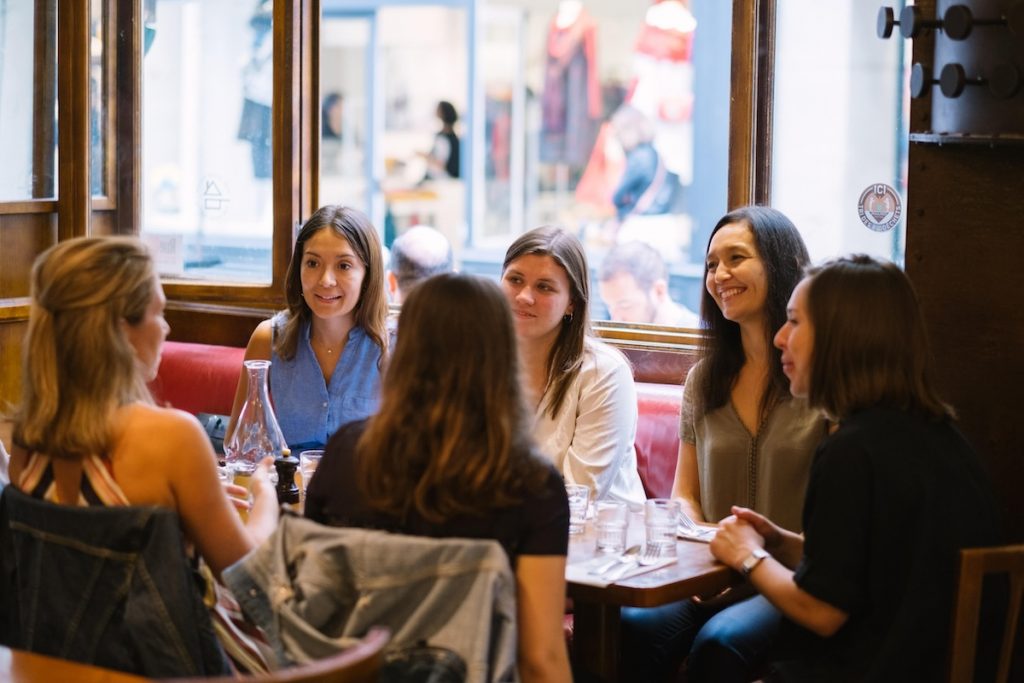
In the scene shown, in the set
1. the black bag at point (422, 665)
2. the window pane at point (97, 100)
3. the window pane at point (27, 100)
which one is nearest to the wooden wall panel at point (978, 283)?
the black bag at point (422, 665)

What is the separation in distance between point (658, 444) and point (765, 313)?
70 centimetres

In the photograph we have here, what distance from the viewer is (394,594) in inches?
74.9

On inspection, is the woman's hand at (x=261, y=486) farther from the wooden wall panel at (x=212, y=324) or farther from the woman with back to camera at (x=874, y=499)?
the wooden wall panel at (x=212, y=324)

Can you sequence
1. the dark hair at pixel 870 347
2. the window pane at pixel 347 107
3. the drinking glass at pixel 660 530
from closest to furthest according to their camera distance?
the dark hair at pixel 870 347 < the drinking glass at pixel 660 530 < the window pane at pixel 347 107

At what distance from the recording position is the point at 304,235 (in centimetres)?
385

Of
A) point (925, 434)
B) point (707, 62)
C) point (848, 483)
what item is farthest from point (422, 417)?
point (707, 62)

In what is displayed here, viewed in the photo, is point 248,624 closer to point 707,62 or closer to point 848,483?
point 848,483

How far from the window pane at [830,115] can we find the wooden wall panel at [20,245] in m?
2.86

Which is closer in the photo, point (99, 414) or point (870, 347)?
point (99, 414)

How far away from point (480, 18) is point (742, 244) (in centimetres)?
623

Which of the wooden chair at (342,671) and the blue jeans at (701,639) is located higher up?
the wooden chair at (342,671)

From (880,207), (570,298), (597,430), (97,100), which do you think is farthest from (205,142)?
(880,207)

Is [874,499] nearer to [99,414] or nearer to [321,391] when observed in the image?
[99,414]

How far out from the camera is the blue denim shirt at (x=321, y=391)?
3.74 meters
